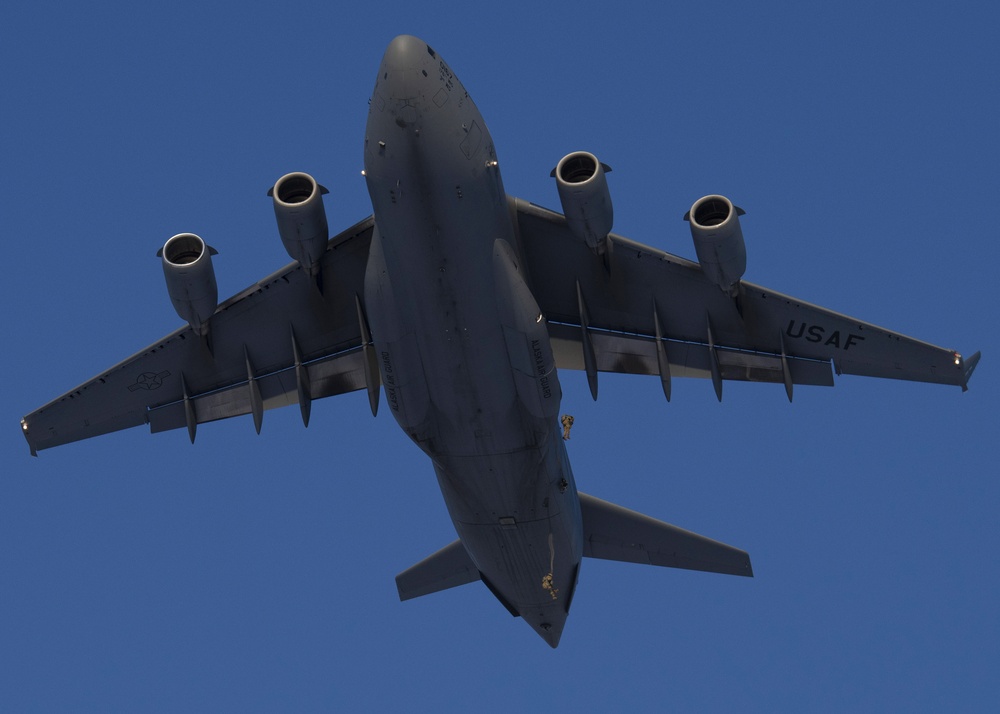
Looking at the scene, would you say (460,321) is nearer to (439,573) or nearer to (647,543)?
(439,573)

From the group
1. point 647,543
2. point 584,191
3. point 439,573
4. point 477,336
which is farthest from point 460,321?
point 647,543

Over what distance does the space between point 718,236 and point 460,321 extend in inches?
134

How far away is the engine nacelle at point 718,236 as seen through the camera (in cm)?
1942

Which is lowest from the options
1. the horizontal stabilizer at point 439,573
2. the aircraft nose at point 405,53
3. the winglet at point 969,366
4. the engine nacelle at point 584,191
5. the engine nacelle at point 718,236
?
the horizontal stabilizer at point 439,573

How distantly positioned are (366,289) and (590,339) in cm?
399

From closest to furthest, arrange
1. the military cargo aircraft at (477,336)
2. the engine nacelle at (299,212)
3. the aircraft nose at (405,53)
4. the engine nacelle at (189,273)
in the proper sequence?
the aircraft nose at (405,53), the military cargo aircraft at (477,336), the engine nacelle at (299,212), the engine nacelle at (189,273)

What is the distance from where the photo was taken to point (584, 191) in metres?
19.4

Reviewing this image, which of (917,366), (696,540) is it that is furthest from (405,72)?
(696,540)

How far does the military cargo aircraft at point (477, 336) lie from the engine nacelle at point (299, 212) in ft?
0.10

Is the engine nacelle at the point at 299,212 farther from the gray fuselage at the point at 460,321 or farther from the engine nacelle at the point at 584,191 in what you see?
the engine nacelle at the point at 584,191

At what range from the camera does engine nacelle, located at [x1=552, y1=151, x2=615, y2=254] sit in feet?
63.7

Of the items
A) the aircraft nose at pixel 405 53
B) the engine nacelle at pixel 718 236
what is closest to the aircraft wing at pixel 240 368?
the aircraft nose at pixel 405 53

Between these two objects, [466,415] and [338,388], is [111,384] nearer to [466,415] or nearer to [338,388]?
[338,388]

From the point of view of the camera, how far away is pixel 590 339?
22156 mm
